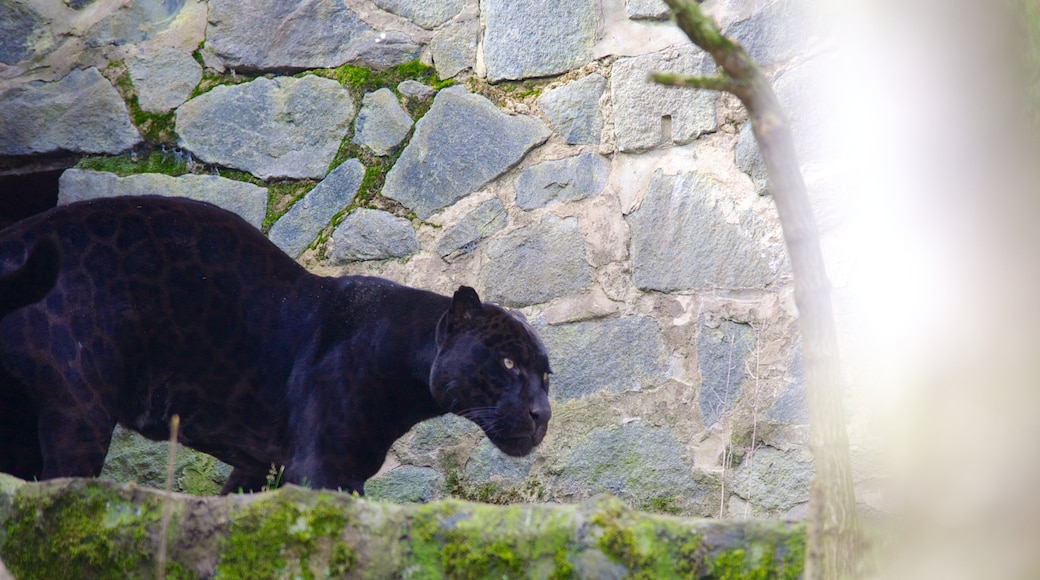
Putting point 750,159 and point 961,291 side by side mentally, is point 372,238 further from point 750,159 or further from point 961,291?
point 961,291

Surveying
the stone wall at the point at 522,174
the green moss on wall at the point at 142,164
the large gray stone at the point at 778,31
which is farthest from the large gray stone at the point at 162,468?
the large gray stone at the point at 778,31

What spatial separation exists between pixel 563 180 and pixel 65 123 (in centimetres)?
216

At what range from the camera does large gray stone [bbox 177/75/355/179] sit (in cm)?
457

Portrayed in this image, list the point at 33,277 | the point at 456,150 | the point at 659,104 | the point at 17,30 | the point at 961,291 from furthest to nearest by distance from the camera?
the point at 17,30
the point at 456,150
the point at 659,104
the point at 33,277
the point at 961,291

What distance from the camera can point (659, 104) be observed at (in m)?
4.18

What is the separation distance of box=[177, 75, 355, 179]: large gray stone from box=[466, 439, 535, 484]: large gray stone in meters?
1.33

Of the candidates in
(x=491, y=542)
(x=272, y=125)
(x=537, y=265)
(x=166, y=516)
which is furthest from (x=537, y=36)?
(x=166, y=516)

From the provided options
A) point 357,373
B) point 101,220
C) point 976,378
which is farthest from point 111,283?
point 976,378

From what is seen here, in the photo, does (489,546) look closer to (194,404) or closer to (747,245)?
(194,404)

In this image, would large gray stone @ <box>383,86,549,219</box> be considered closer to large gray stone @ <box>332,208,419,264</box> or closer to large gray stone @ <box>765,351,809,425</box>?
large gray stone @ <box>332,208,419,264</box>

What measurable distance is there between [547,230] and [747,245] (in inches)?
30.3

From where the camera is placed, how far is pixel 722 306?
401 cm

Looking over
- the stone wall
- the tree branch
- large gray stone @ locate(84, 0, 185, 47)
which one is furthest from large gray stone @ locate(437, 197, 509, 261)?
the tree branch

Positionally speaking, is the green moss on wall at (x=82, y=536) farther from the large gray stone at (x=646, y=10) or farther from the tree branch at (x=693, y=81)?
the large gray stone at (x=646, y=10)
